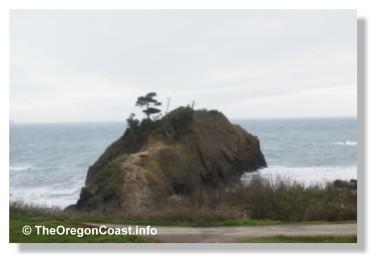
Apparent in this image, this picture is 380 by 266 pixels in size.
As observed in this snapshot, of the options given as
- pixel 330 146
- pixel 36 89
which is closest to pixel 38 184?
pixel 36 89

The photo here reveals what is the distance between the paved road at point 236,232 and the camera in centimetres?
895

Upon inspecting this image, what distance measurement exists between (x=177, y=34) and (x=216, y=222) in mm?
2891

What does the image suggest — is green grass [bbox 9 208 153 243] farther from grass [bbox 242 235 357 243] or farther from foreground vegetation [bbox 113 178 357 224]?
grass [bbox 242 235 357 243]

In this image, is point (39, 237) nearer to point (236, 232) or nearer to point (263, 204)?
point (236, 232)

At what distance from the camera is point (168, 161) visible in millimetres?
10812

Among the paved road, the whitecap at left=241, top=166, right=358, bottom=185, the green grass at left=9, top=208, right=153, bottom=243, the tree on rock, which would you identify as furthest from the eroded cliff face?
the green grass at left=9, top=208, right=153, bottom=243

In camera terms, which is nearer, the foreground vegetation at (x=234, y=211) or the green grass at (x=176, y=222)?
the foreground vegetation at (x=234, y=211)

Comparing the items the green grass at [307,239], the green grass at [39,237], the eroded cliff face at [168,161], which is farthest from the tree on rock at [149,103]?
the green grass at [307,239]

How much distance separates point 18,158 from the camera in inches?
360

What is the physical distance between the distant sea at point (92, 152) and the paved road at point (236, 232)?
76cm

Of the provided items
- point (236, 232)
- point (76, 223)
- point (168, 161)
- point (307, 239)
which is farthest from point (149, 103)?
point (307, 239)

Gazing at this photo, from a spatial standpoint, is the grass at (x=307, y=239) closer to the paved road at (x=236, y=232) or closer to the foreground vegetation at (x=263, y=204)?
the paved road at (x=236, y=232)

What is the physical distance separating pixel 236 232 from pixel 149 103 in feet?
7.60
